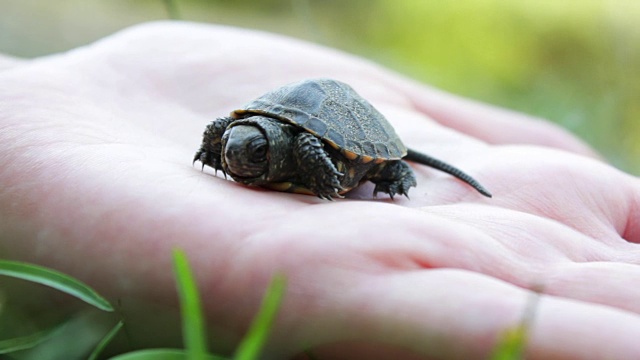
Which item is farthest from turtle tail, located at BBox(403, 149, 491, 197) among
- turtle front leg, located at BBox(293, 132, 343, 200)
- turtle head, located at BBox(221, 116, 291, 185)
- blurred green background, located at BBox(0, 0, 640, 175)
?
blurred green background, located at BBox(0, 0, 640, 175)

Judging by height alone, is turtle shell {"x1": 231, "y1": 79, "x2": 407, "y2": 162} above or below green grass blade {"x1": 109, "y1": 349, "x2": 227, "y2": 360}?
above

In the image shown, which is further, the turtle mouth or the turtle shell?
the turtle shell

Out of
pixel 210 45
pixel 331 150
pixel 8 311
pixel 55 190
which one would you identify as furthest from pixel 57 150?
pixel 210 45

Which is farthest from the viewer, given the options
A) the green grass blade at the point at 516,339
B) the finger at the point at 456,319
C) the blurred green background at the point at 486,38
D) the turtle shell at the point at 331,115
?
the blurred green background at the point at 486,38

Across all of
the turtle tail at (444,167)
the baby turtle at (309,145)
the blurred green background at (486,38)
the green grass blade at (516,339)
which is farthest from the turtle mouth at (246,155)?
the blurred green background at (486,38)

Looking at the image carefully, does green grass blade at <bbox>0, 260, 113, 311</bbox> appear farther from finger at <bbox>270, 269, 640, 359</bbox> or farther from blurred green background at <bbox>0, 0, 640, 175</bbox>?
blurred green background at <bbox>0, 0, 640, 175</bbox>

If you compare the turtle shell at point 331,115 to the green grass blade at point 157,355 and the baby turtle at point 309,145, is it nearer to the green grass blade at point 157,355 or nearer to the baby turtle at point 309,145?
the baby turtle at point 309,145
